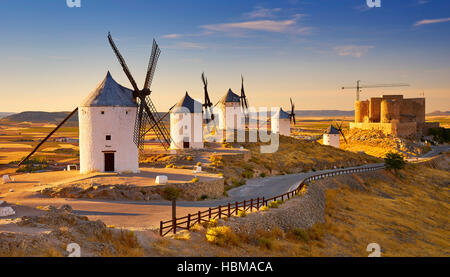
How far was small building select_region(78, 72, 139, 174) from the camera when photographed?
26.1 m

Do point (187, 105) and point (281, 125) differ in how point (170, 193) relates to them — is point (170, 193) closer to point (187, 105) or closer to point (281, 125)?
point (187, 105)

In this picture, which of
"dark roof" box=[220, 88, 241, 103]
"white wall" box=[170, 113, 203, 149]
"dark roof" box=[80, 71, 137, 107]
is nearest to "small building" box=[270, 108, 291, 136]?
"dark roof" box=[220, 88, 241, 103]

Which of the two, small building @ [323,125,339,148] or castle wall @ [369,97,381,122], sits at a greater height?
castle wall @ [369,97,381,122]

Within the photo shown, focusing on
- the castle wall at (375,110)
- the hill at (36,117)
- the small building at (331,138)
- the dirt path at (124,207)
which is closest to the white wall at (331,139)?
the small building at (331,138)

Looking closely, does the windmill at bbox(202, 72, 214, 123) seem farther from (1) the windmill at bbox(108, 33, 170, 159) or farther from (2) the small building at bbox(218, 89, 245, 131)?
(1) the windmill at bbox(108, 33, 170, 159)

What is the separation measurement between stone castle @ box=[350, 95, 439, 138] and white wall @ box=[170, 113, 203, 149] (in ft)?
151

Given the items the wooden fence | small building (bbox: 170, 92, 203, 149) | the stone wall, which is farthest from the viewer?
small building (bbox: 170, 92, 203, 149)

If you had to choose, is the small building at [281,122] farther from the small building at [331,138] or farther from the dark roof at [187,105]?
the dark roof at [187,105]

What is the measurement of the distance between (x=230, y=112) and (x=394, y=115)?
39738mm

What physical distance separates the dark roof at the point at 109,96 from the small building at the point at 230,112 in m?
25.5

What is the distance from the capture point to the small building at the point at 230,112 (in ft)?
173

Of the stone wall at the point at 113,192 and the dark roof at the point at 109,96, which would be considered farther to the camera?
the dark roof at the point at 109,96
